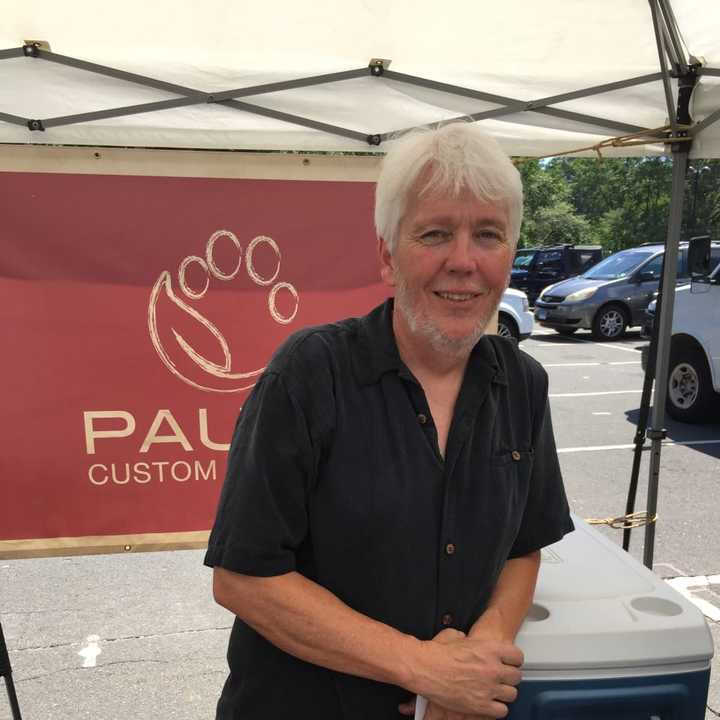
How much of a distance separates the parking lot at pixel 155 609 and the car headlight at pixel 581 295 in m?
6.30

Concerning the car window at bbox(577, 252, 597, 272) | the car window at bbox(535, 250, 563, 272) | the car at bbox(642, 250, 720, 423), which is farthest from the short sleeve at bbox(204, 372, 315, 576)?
the car window at bbox(577, 252, 597, 272)

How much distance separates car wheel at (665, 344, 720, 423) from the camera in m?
6.09

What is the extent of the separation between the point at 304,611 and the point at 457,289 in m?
0.59

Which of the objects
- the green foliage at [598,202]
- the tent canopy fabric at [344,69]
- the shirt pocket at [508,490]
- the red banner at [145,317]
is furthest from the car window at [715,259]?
the green foliage at [598,202]

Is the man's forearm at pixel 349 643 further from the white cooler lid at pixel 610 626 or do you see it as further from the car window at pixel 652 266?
the car window at pixel 652 266

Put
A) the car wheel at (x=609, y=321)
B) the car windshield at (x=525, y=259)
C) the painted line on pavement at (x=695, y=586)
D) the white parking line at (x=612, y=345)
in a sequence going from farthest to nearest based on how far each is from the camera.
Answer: the car windshield at (x=525, y=259), the car wheel at (x=609, y=321), the white parking line at (x=612, y=345), the painted line on pavement at (x=695, y=586)

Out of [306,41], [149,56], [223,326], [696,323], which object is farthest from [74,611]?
[696,323]

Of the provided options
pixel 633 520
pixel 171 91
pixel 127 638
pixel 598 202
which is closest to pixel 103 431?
pixel 127 638

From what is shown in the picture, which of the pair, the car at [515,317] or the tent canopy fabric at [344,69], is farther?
the car at [515,317]

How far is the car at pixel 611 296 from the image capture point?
37.1 feet

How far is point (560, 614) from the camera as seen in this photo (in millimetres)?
1348

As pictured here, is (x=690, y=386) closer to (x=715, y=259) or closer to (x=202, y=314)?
(x=715, y=259)

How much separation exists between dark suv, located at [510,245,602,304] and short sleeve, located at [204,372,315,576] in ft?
53.7

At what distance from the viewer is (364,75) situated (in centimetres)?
221
